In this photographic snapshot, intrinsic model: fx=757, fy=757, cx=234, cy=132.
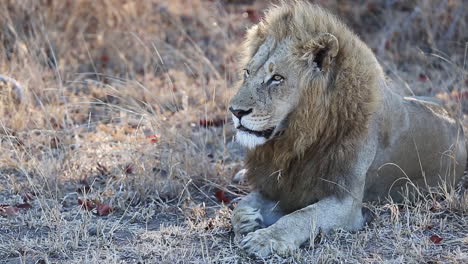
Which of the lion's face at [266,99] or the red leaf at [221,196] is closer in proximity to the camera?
the lion's face at [266,99]

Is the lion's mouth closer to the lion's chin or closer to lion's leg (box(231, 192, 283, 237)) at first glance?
the lion's chin

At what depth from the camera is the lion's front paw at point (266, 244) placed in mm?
3975

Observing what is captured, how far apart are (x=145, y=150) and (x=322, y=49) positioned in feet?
6.24

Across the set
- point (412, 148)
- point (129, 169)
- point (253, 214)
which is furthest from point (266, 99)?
point (129, 169)

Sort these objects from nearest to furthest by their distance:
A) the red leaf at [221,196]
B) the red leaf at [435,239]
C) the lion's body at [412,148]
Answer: the red leaf at [435,239] → the lion's body at [412,148] → the red leaf at [221,196]

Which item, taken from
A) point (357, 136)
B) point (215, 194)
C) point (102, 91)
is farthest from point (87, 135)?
point (357, 136)

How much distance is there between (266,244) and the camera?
157 inches

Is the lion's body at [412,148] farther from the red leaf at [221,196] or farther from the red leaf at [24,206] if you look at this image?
the red leaf at [24,206]

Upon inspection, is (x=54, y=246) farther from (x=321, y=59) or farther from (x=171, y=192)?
(x=321, y=59)

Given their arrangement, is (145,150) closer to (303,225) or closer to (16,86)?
(16,86)

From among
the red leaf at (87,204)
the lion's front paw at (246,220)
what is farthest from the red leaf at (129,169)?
the lion's front paw at (246,220)

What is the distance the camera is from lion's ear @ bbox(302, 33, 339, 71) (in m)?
4.27

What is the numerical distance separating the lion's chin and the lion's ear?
1.74 feet

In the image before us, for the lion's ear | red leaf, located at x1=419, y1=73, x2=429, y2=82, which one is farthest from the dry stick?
red leaf, located at x1=419, y1=73, x2=429, y2=82
